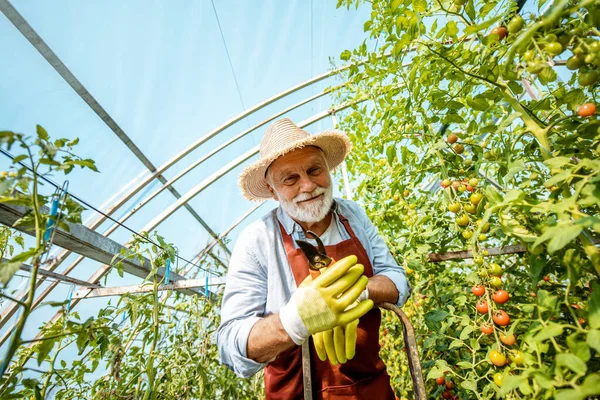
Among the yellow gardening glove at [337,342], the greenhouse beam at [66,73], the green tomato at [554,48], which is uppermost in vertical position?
the greenhouse beam at [66,73]

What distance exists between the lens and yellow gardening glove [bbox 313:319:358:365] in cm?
102

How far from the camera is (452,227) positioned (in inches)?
61.4

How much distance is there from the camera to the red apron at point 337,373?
1.22 m

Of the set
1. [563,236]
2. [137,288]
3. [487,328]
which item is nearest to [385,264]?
[487,328]

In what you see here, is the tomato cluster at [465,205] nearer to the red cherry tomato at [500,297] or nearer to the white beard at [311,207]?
the red cherry tomato at [500,297]

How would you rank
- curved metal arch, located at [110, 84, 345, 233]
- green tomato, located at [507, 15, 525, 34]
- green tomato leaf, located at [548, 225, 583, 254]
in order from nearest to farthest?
green tomato leaf, located at [548, 225, 583, 254] < green tomato, located at [507, 15, 525, 34] < curved metal arch, located at [110, 84, 345, 233]

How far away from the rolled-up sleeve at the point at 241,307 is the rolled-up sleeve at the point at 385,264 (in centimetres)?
57

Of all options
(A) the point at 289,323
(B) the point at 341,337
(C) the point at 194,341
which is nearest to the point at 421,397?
(B) the point at 341,337

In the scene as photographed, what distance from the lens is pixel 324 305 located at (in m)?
0.93

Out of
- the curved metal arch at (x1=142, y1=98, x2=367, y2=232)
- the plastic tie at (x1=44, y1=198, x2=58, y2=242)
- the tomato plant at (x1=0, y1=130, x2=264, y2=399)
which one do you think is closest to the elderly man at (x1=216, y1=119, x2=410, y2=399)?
the tomato plant at (x1=0, y1=130, x2=264, y2=399)

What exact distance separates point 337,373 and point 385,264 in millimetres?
550

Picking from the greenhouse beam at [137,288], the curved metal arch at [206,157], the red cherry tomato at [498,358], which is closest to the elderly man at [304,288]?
the red cherry tomato at [498,358]

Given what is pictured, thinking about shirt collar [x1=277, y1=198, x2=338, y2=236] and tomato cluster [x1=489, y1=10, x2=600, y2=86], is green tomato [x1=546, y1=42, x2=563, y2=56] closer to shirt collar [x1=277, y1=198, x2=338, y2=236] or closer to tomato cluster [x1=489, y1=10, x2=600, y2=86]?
tomato cluster [x1=489, y1=10, x2=600, y2=86]

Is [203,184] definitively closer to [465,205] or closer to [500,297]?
[465,205]
